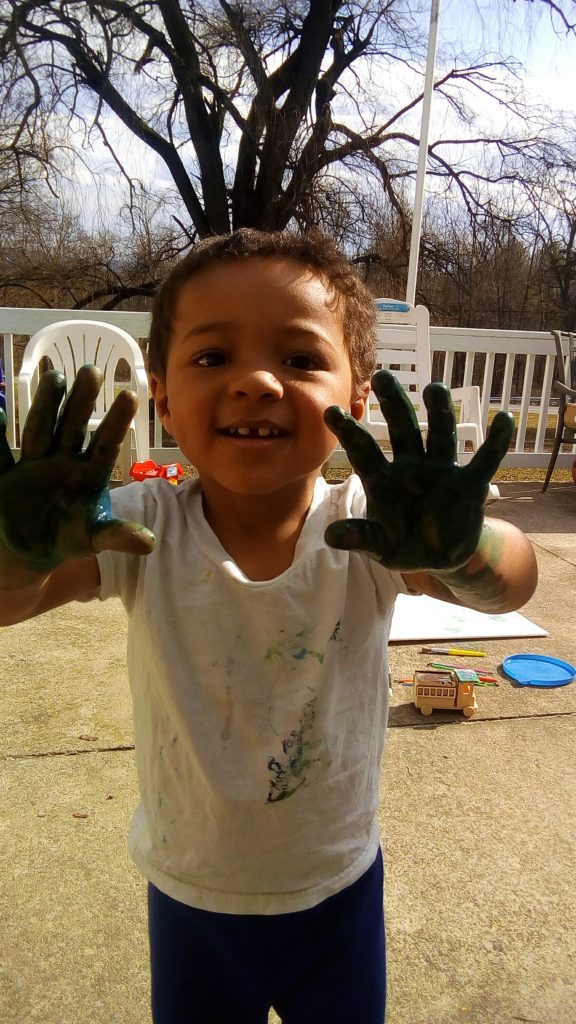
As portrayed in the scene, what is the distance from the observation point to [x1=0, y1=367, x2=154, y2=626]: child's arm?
0.73 m

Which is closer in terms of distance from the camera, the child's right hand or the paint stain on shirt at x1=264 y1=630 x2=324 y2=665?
the child's right hand

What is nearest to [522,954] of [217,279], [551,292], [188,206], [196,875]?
[196,875]

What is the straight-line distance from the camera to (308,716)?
2.99 ft

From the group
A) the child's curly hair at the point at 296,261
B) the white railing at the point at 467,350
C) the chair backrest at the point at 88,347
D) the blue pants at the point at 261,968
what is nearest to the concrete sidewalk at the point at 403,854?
the blue pants at the point at 261,968

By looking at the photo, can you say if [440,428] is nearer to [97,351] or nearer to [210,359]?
[210,359]

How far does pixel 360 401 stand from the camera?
3.70 feet

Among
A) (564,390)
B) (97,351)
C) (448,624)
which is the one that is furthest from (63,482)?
(564,390)

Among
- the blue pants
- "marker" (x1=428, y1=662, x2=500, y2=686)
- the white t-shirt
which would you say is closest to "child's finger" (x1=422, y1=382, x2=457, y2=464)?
the white t-shirt

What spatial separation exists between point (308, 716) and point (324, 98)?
8632 millimetres

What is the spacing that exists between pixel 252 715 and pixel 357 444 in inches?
15.0

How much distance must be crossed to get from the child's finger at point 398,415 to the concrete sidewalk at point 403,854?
0.96m

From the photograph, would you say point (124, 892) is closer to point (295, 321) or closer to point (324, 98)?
point (295, 321)

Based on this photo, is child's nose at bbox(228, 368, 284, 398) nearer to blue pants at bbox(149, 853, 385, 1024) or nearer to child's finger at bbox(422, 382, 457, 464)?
child's finger at bbox(422, 382, 457, 464)

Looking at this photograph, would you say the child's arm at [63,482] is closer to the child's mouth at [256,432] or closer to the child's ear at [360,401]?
the child's mouth at [256,432]
